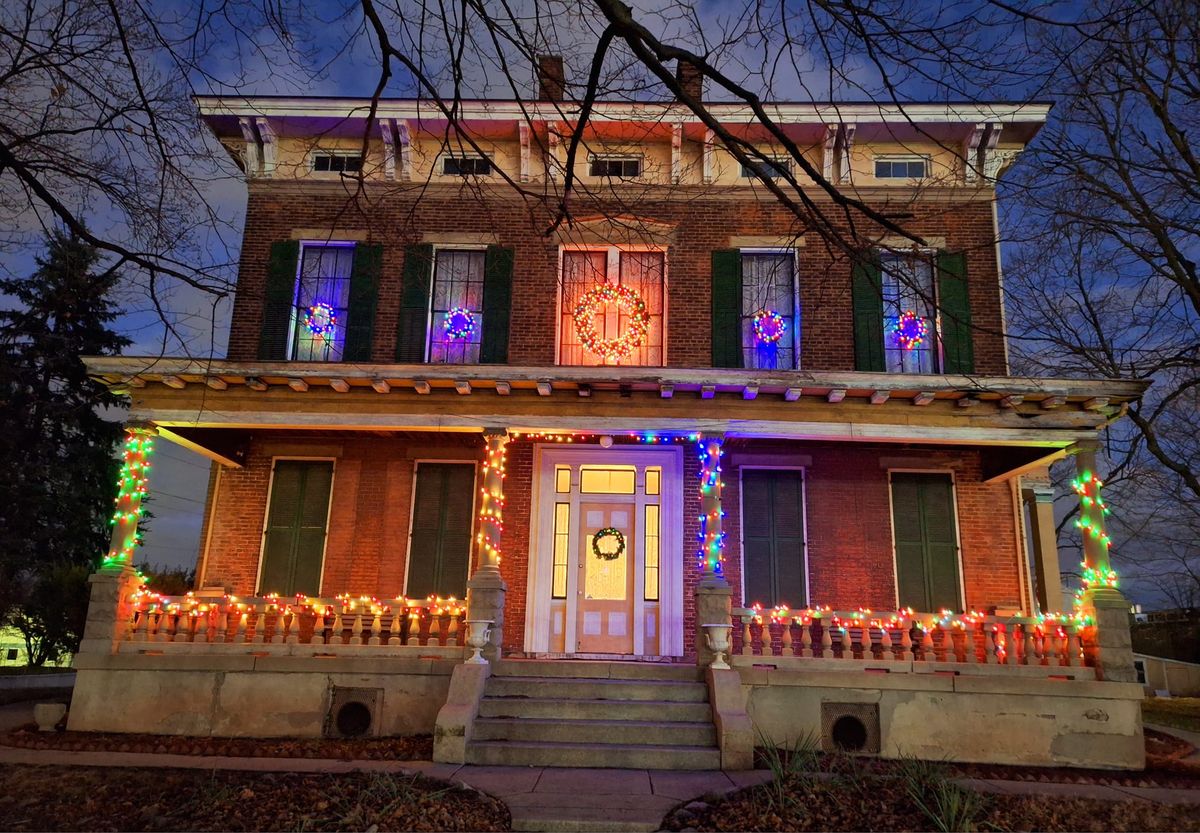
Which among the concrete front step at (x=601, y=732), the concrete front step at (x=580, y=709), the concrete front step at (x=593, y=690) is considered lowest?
→ the concrete front step at (x=601, y=732)

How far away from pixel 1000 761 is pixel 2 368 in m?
11.0

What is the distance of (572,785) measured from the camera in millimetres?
6770

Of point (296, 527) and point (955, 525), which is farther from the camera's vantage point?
point (296, 527)

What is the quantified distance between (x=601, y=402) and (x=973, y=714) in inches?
215

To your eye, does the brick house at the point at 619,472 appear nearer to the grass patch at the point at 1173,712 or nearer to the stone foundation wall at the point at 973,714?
the stone foundation wall at the point at 973,714

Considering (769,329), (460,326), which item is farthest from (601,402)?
(769,329)

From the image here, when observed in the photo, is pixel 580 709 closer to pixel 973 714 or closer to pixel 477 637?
pixel 477 637

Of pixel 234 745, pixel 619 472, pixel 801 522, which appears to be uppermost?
pixel 619 472

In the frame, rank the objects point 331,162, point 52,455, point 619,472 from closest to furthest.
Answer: point 619,472, point 331,162, point 52,455

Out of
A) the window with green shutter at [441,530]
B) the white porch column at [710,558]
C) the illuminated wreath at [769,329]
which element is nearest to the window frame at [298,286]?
the window with green shutter at [441,530]

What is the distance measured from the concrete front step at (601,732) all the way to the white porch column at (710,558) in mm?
1175

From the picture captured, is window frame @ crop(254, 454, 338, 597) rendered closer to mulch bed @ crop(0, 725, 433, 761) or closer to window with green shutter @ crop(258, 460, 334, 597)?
window with green shutter @ crop(258, 460, 334, 597)

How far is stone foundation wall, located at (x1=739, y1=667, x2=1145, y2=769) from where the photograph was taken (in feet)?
28.4

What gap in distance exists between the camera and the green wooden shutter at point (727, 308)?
1175 centimetres
